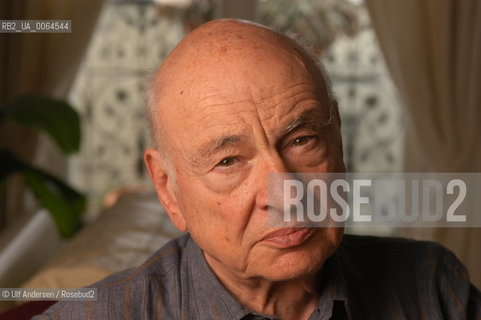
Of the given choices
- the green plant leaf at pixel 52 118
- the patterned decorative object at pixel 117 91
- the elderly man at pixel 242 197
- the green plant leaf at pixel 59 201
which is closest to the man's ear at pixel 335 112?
the elderly man at pixel 242 197

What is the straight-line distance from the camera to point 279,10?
3518 mm

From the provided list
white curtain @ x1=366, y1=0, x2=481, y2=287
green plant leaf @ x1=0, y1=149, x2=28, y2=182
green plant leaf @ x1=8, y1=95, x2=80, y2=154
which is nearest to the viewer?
green plant leaf @ x1=8, y1=95, x2=80, y2=154

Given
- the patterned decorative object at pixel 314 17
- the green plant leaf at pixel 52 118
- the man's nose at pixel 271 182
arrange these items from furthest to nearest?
the patterned decorative object at pixel 314 17, the green plant leaf at pixel 52 118, the man's nose at pixel 271 182

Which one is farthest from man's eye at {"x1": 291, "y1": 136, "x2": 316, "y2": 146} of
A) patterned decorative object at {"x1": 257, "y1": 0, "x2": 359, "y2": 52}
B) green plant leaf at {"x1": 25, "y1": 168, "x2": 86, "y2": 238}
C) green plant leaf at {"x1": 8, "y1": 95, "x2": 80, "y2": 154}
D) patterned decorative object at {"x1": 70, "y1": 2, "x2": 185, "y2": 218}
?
patterned decorative object at {"x1": 70, "y1": 2, "x2": 185, "y2": 218}

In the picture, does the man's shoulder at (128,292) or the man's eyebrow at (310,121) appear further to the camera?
the man's shoulder at (128,292)

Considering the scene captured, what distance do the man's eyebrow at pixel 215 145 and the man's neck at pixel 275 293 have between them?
0.22 metres

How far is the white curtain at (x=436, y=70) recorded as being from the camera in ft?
9.75

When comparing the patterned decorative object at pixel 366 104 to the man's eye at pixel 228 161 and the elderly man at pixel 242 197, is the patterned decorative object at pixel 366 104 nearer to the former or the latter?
the elderly man at pixel 242 197

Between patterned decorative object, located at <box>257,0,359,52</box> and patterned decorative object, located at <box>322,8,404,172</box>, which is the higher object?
patterned decorative object, located at <box>257,0,359,52</box>

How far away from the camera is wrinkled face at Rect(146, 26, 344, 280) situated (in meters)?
1.01

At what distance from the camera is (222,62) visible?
102cm

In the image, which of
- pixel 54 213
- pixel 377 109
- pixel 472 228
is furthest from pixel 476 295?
pixel 377 109

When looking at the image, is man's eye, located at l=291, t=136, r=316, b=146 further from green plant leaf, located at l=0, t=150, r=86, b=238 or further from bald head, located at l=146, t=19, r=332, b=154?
green plant leaf, located at l=0, t=150, r=86, b=238

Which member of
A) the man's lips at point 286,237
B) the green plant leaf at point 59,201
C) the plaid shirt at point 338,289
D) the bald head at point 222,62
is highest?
the bald head at point 222,62
